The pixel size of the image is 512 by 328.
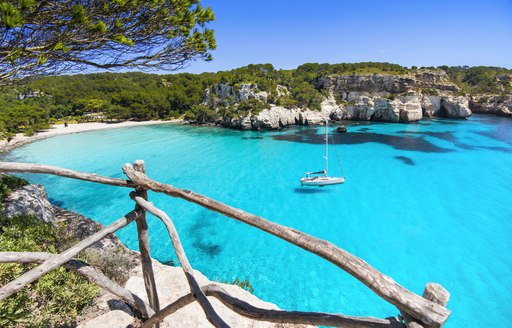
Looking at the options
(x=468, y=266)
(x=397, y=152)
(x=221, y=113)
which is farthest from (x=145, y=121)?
(x=468, y=266)

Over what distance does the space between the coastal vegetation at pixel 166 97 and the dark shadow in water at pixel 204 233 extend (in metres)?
32.7

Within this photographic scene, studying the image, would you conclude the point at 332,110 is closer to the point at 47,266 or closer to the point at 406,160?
the point at 406,160

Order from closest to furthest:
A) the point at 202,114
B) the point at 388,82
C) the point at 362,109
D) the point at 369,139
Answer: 1. the point at 369,139
2. the point at 202,114
3. the point at 362,109
4. the point at 388,82

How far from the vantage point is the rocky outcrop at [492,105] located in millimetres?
58656

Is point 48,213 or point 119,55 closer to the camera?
point 119,55

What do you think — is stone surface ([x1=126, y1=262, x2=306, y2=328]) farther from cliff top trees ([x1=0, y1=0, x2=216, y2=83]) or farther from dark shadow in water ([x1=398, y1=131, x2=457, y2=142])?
dark shadow in water ([x1=398, y1=131, x2=457, y2=142])

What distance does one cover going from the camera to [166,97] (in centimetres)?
6178

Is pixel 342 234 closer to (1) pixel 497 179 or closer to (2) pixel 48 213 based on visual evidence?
(2) pixel 48 213

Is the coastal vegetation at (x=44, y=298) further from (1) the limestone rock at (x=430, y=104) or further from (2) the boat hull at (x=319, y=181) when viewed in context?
(1) the limestone rock at (x=430, y=104)

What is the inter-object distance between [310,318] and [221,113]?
5089 cm

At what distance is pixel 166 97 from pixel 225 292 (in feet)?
216

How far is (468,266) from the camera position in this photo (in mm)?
11539

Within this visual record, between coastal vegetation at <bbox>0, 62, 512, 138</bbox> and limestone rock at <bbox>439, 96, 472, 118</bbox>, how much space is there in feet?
12.3

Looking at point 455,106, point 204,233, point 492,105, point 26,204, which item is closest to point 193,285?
point 26,204
